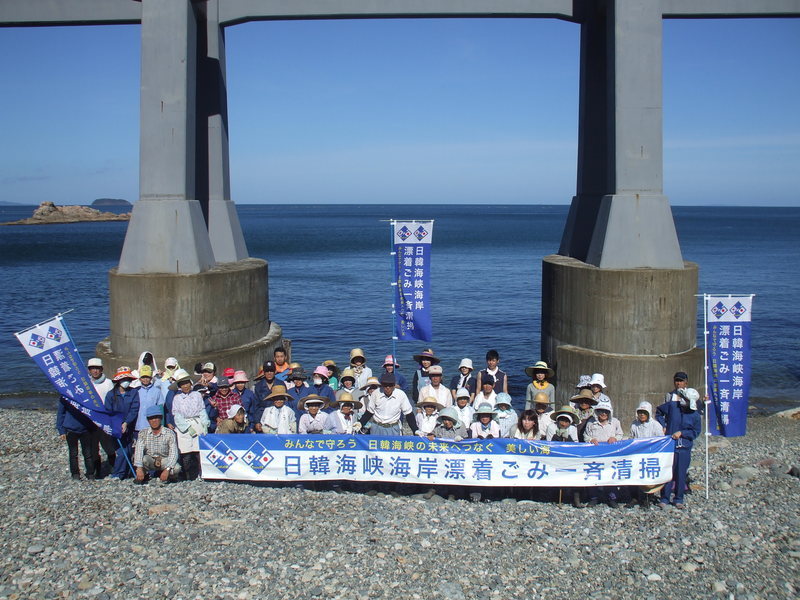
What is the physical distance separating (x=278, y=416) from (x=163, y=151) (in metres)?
6.10

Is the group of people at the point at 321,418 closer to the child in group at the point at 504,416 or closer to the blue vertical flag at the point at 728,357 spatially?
the child in group at the point at 504,416

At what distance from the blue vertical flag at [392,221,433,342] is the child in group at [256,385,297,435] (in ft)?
14.6

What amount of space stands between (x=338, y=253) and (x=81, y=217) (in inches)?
3921

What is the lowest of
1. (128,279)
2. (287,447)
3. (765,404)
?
(765,404)

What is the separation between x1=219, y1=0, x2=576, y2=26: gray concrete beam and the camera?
14562 millimetres

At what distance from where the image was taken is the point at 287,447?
926cm

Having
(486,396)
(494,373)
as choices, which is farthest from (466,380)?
(486,396)

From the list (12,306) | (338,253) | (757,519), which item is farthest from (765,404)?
(338,253)

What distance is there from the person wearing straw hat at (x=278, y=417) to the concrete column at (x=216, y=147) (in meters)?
6.87

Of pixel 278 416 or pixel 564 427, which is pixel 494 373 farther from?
pixel 278 416

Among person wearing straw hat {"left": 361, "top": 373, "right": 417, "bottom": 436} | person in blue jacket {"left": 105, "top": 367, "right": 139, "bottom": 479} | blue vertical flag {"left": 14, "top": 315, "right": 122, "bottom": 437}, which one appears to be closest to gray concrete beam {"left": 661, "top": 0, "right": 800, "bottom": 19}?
person wearing straw hat {"left": 361, "top": 373, "right": 417, "bottom": 436}

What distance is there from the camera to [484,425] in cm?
920

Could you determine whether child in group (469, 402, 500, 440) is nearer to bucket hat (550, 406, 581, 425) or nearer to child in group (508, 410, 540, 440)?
child in group (508, 410, 540, 440)

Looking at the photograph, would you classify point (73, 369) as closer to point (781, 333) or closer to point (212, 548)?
point (212, 548)
